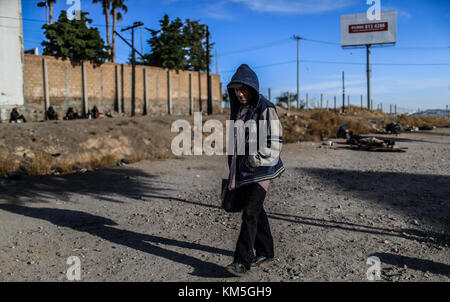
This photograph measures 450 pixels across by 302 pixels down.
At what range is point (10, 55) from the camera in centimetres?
1800

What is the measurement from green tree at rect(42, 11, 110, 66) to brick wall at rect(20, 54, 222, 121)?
59 centimetres

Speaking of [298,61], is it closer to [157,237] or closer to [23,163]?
[23,163]

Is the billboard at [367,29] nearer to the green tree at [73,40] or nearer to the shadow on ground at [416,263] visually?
the green tree at [73,40]

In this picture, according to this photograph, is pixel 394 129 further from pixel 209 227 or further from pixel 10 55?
pixel 10 55

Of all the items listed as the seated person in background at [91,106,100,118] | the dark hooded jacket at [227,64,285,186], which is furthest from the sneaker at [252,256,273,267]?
the seated person in background at [91,106,100,118]

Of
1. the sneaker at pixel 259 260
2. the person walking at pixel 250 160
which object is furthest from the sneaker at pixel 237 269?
the sneaker at pixel 259 260

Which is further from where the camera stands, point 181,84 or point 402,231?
point 181,84

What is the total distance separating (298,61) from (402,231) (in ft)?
126

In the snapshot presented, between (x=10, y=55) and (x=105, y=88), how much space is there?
6.10 metres

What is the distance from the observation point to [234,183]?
3.07 metres

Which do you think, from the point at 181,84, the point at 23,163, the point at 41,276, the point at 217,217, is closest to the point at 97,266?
the point at 41,276

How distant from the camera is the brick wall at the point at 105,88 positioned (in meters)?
19.3

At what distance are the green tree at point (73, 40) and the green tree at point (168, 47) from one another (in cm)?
723

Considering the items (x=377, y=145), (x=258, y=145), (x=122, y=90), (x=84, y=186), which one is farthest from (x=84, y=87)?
(x=258, y=145)
